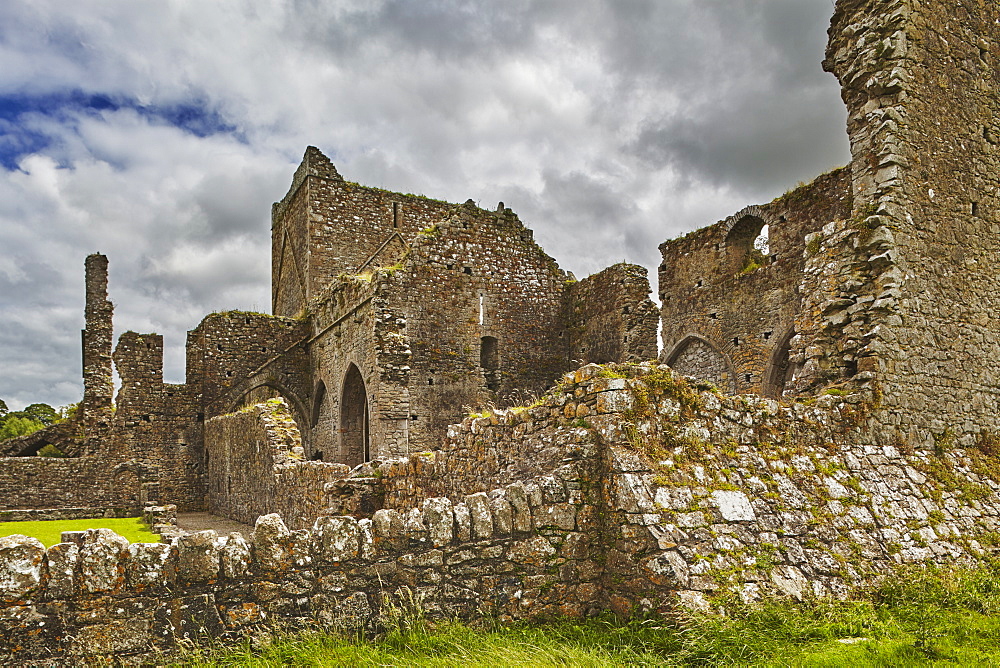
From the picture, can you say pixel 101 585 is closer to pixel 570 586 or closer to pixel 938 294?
pixel 570 586

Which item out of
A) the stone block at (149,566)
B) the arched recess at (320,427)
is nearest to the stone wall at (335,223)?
the arched recess at (320,427)

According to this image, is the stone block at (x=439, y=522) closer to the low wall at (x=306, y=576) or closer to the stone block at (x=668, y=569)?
the low wall at (x=306, y=576)

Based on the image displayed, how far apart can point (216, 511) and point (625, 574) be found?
17.5m

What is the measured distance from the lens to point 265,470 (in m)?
14.1

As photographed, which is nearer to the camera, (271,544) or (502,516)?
(271,544)

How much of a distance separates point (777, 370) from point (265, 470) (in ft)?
39.7

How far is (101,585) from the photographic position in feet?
12.4

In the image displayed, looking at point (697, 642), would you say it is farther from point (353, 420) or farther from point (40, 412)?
point (40, 412)

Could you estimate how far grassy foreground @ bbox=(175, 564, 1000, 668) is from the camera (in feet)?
13.3

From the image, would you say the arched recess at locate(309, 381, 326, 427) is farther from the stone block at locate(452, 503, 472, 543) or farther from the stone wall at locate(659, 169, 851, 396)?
the stone block at locate(452, 503, 472, 543)

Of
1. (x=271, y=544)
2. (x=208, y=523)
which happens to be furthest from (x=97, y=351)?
(x=271, y=544)

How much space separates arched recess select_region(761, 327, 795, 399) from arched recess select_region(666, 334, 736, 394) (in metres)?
1.16

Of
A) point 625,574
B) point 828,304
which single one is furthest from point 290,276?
point 625,574

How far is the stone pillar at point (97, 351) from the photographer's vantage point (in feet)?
72.5
